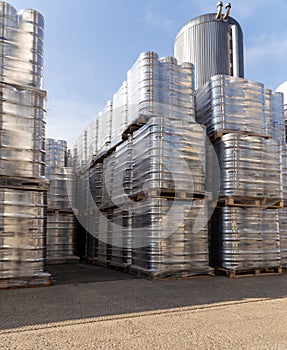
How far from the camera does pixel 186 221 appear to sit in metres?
5.67

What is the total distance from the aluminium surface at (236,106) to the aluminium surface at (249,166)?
254 millimetres

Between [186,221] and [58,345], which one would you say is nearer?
[58,345]

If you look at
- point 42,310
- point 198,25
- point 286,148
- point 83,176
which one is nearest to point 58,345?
point 42,310

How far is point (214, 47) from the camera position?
991 centimetres

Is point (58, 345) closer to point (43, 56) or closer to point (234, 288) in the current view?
point (234, 288)

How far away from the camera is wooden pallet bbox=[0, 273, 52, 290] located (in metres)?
4.51

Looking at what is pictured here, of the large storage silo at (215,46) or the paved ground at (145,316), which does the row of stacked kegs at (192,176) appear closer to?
the paved ground at (145,316)

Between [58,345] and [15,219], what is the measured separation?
2.41m

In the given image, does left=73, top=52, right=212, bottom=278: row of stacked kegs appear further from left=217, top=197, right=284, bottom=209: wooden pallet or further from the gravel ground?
the gravel ground

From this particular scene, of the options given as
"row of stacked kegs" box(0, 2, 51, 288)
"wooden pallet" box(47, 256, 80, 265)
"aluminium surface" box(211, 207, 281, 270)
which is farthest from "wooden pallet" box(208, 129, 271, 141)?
"wooden pallet" box(47, 256, 80, 265)

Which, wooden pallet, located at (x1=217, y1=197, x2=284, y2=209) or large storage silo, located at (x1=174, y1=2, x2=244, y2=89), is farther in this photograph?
large storage silo, located at (x1=174, y1=2, x2=244, y2=89)

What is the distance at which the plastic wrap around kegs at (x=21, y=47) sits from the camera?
193 inches

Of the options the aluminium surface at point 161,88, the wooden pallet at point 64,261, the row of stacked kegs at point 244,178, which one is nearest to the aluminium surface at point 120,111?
the aluminium surface at point 161,88

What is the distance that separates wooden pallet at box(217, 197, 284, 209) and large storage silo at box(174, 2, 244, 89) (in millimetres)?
4660
